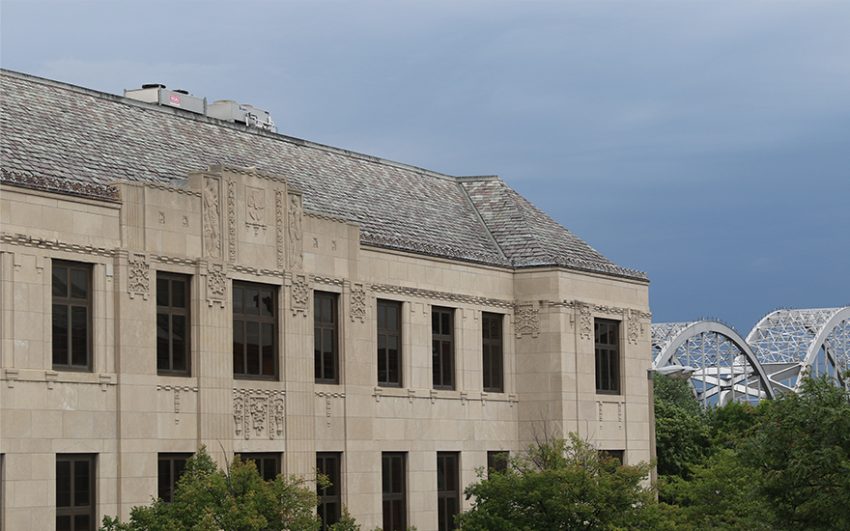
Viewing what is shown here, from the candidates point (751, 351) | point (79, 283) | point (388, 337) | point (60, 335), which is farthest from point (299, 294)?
point (751, 351)

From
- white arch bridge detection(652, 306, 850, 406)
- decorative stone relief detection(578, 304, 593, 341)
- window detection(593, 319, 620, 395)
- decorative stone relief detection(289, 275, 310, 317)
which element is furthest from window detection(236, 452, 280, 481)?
white arch bridge detection(652, 306, 850, 406)

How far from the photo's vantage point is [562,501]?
3731 cm

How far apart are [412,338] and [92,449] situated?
12.0 metres

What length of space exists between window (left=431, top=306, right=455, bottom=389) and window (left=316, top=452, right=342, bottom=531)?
4983 mm

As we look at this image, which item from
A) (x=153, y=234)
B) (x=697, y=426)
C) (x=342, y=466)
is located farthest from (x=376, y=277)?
(x=697, y=426)

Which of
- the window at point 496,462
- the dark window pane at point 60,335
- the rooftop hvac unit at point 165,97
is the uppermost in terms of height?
the rooftop hvac unit at point 165,97

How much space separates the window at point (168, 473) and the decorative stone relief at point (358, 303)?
7098mm

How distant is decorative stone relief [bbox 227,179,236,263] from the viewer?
120 feet

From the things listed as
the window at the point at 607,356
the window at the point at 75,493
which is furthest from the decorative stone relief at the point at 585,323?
the window at the point at 75,493

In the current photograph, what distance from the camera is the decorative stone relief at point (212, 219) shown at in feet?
118

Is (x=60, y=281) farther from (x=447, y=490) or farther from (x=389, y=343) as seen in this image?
(x=447, y=490)

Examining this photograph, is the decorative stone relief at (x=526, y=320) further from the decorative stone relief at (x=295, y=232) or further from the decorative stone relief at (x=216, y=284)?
the decorative stone relief at (x=216, y=284)

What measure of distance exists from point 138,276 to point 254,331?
437cm

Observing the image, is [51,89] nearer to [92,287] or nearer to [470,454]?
[92,287]
